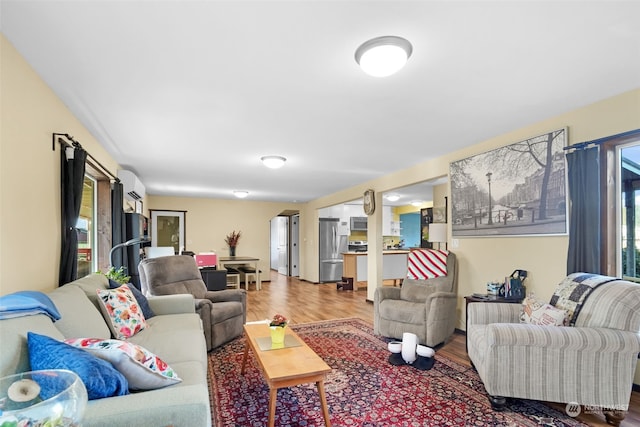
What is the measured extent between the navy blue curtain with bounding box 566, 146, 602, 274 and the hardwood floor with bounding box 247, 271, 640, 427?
1.04 m

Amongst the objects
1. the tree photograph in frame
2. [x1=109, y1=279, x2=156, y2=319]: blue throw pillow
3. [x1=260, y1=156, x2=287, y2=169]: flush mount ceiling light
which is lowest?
[x1=109, y1=279, x2=156, y2=319]: blue throw pillow

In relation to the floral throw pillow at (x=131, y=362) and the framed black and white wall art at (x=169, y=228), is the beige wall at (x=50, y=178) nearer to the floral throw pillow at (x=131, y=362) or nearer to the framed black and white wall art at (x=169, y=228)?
the floral throw pillow at (x=131, y=362)

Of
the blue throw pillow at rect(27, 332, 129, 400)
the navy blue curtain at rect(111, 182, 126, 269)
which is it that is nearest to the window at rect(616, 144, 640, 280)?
the blue throw pillow at rect(27, 332, 129, 400)

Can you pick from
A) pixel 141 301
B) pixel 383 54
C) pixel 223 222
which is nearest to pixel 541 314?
pixel 383 54

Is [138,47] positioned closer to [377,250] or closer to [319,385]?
[319,385]

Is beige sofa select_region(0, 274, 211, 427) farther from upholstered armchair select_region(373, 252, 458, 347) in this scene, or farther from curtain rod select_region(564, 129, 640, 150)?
curtain rod select_region(564, 129, 640, 150)

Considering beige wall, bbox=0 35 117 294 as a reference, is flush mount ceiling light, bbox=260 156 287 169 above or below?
above

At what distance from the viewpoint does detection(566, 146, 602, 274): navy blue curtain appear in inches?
104

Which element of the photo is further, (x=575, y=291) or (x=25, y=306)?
(x=575, y=291)

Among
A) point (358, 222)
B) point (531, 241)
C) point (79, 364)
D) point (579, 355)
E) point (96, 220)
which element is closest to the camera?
point (79, 364)

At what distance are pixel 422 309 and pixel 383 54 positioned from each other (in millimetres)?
2755

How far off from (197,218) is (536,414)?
26.4ft

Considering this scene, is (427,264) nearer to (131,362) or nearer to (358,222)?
(131,362)

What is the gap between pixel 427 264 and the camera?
414 cm
